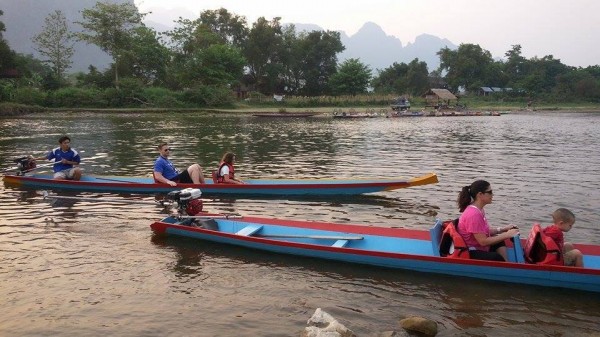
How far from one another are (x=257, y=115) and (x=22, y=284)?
5070cm

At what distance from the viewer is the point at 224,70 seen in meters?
69.9

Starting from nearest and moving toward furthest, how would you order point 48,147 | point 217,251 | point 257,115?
point 217,251 < point 48,147 < point 257,115

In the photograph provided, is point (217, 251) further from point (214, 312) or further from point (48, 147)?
point (48, 147)

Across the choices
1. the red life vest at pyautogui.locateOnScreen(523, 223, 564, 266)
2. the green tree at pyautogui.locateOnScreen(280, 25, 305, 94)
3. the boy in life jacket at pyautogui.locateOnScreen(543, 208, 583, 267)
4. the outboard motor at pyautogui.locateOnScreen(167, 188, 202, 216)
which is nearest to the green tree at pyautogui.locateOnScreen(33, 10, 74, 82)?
the green tree at pyautogui.locateOnScreen(280, 25, 305, 94)

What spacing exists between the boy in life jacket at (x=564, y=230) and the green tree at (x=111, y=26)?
68972mm

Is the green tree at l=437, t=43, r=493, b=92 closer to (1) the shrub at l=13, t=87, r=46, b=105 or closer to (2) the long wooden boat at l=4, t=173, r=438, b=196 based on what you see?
(1) the shrub at l=13, t=87, r=46, b=105

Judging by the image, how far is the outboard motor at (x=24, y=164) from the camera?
16.5 metres

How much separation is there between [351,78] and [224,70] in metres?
20.4

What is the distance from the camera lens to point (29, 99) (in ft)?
206

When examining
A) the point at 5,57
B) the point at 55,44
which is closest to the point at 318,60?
the point at 55,44

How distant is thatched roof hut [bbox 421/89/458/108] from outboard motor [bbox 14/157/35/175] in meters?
65.7

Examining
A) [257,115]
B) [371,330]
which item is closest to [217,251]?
[371,330]

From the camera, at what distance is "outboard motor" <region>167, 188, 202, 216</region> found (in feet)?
34.6

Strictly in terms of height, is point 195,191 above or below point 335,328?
above
